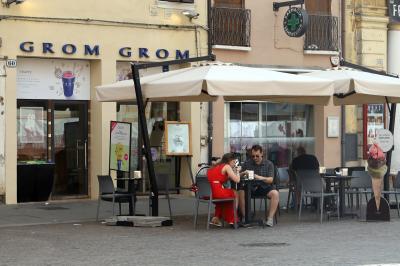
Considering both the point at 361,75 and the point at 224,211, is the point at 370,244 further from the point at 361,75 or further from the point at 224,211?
the point at 361,75

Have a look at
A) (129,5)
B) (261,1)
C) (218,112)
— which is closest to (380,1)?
(261,1)

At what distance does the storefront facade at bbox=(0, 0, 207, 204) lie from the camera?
57.6 ft

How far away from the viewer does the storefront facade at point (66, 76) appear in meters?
17.6

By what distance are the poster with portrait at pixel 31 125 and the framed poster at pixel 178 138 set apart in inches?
111

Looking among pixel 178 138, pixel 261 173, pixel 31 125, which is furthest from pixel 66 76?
pixel 261 173

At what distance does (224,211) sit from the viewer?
14.0m

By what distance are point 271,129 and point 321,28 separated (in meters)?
3.01

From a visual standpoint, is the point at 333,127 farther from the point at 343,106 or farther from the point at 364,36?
the point at 364,36

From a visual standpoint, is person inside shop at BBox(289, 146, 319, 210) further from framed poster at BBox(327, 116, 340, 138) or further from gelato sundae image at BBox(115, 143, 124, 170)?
framed poster at BBox(327, 116, 340, 138)

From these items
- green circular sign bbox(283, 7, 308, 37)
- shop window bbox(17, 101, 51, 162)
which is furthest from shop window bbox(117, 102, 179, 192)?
green circular sign bbox(283, 7, 308, 37)

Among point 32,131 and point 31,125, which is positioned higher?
point 31,125

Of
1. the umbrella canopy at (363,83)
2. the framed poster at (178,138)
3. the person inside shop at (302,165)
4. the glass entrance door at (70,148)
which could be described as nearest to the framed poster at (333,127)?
the framed poster at (178,138)

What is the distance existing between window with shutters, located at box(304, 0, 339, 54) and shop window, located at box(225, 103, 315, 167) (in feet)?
5.68

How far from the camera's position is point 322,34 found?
72.6 feet
